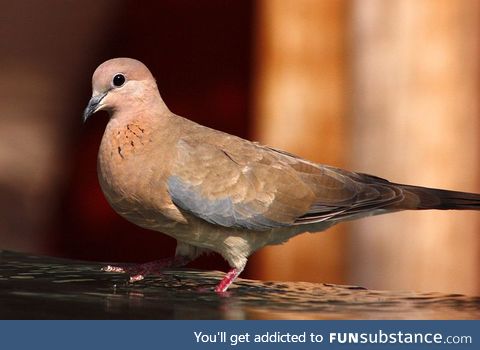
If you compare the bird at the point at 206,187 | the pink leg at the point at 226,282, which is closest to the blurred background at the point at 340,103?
the bird at the point at 206,187

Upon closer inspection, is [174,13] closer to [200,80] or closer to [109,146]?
[200,80]

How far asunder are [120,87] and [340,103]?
3.06 ft

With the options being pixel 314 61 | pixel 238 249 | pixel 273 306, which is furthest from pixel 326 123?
pixel 273 306

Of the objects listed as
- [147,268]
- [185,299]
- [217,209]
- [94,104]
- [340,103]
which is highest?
[340,103]

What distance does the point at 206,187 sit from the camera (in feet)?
10.2

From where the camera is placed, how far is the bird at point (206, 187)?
10.1 ft

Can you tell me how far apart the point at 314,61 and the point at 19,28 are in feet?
5.11

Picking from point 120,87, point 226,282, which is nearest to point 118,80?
point 120,87

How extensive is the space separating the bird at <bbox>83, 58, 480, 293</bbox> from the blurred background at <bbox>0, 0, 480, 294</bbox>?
1.30 feet

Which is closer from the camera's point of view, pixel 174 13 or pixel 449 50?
pixel 449 50

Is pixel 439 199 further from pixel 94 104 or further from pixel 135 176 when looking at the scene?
pixel 94 104

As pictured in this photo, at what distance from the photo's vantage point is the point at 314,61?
3824mm

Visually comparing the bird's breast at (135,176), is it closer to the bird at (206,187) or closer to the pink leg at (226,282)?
the bird at (206,187)

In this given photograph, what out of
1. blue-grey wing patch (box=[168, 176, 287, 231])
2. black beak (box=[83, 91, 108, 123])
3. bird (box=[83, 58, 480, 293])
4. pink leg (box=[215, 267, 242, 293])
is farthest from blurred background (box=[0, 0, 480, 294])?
black beak (box=[83, 91, 108, 123])
